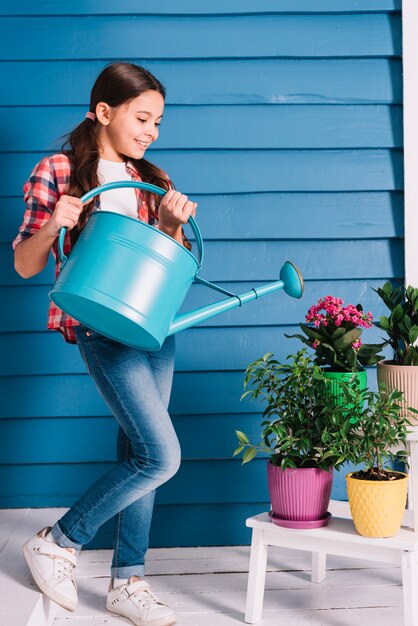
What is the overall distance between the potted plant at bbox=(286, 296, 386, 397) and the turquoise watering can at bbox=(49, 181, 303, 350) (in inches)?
17.1

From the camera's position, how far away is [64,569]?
1.82 meters

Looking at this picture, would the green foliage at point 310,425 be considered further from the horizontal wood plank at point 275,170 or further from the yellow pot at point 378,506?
the horizontal wood plank at point 275,170

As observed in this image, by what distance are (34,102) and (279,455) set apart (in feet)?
4.26

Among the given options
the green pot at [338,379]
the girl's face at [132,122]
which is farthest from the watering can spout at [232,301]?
the girl's face at [132,122]

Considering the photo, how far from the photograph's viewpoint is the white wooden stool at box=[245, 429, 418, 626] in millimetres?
1744

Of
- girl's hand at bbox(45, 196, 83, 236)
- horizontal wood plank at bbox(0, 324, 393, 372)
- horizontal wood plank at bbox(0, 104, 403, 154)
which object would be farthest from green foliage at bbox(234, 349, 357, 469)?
horizontal wood plank at bbox(0, 104, 403, 154)

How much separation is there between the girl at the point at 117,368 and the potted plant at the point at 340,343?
37 cm

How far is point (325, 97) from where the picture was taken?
7.94 ft

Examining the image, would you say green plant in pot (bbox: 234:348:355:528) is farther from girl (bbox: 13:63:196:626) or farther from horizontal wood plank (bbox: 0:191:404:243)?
horizontal wood plank (bbox: 0:191:404:243)

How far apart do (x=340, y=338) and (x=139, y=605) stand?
2.61ft

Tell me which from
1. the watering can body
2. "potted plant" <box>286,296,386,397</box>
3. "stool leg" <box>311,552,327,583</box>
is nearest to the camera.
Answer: the watering can body

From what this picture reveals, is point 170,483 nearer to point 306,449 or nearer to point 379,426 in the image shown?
point 306,449

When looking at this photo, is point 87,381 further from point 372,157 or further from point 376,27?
point 376,27

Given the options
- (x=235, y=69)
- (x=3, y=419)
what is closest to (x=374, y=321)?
(x=235, y=69)
